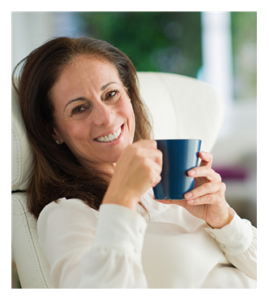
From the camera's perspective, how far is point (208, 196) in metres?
0.83

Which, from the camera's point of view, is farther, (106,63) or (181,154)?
(106,63)

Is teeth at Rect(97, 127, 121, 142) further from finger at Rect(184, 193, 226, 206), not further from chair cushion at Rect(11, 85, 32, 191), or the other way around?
finger at Rect(184, 193, 226, 206)

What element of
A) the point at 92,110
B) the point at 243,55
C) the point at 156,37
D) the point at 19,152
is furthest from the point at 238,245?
the point at 156,37

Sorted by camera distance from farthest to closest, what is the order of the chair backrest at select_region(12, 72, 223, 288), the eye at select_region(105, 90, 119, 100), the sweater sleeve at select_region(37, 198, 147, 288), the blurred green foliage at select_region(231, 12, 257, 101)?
1. the blurred green foliage at select_region(231, 12, 257, 101)
2. the chair backrest at select_region(12, 72, 223, 288)
3. the eye at select_region(105, 90, 119, 100)
4. the sweater sleeve at select_region(37, 198, 147, 288)

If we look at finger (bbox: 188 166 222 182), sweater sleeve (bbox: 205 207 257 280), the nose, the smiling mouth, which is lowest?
sweater sleeve (bbox: 205 207 257 280)

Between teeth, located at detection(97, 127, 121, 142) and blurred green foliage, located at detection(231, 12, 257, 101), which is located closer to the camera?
teeth, located at detection(97, 127, 121, 142)

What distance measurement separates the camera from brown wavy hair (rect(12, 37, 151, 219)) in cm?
98

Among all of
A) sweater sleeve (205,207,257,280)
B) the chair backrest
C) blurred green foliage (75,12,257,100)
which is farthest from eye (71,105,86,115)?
blurred green foliage (75,12,257,100)

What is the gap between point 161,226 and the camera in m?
0.97

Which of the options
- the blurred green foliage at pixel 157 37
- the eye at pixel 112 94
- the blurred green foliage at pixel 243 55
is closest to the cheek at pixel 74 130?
the eye at pixel 112 94

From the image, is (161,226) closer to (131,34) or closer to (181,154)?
(181,154)

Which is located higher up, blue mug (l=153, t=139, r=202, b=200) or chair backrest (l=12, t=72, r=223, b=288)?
chair backrest (l=12, t=72, r=223, b=288)
